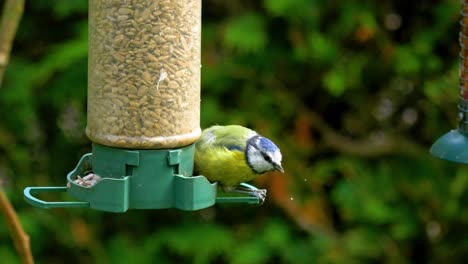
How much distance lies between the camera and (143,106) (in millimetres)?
2480

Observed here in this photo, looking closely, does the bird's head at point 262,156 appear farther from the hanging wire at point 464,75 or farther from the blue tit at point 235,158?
the hanging wire at point 464,75

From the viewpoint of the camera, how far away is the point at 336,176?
433 centimetres

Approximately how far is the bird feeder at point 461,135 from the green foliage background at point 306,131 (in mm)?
808

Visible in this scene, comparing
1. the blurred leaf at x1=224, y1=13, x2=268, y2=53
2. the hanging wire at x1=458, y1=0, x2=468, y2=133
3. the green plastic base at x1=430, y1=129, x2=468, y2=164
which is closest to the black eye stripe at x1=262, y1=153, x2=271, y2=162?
the green plastic base at x1=430, y1=129, x2=468, y2=164

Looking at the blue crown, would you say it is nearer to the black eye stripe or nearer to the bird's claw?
the black eye stripe

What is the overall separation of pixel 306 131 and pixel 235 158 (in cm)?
170

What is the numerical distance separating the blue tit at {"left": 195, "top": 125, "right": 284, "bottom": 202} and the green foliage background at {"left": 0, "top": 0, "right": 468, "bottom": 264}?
133 centimetres

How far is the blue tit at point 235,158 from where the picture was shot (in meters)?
2.59

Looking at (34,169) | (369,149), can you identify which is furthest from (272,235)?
(34,169)

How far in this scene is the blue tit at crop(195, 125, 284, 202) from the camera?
259 centimetres

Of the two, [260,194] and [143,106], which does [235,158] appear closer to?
[260,194]

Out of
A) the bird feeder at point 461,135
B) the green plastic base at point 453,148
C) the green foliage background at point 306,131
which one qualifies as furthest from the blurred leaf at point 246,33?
the green plastic base at point 453,148

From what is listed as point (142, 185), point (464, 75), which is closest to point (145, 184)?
point (142, 185)

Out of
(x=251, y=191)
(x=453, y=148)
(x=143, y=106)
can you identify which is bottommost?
(x=251, y=191)
